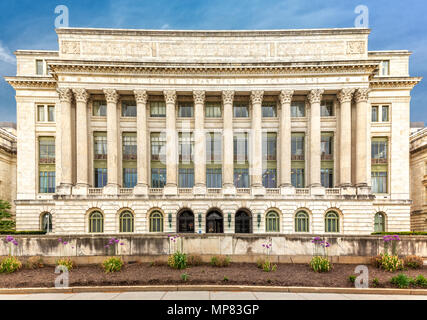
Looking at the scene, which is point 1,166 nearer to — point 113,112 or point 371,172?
point 113,112

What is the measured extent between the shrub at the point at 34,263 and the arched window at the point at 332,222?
29.6m

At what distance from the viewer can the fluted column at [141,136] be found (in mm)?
31938

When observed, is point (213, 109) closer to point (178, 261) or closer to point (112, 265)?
point (178, 261)

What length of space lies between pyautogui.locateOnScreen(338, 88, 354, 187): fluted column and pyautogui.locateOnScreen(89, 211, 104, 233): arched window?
30984 millimetres

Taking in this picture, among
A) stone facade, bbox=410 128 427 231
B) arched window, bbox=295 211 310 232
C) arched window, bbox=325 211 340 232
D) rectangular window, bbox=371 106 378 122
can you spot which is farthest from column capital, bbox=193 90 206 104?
stone facade, bbox=410 128 427 231

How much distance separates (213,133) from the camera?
34469mm

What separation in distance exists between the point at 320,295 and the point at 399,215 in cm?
3208

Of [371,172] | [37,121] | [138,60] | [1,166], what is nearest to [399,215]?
[371,172]

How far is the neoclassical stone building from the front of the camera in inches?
1219

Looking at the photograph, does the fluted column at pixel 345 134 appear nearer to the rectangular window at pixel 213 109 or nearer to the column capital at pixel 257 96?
the column capital at pixel 257 96

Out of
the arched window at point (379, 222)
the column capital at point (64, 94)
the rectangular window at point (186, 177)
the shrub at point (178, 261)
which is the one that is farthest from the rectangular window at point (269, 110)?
the shrub at point (178, 261)

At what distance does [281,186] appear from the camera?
31766 mm

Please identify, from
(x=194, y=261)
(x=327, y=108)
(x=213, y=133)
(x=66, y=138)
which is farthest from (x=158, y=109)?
(x=194, y=261)

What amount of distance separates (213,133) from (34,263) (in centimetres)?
2507
